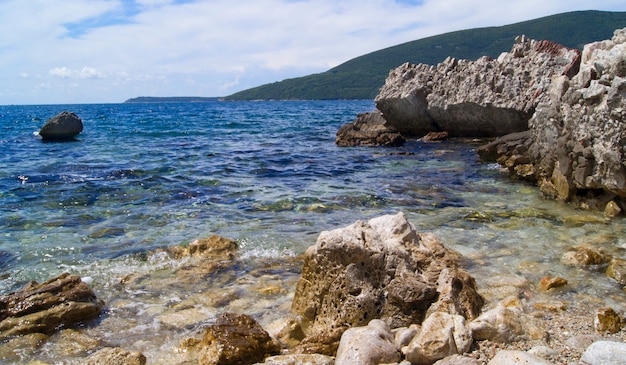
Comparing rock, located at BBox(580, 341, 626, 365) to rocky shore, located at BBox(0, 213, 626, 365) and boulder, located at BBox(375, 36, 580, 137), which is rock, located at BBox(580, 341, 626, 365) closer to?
rocky shore, located at BBox(0, 213, 626, 365)

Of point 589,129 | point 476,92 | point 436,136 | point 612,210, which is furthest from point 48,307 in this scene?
point 436,136

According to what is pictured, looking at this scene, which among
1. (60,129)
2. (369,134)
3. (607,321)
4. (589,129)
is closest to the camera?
(607,321)

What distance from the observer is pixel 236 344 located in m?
5.12

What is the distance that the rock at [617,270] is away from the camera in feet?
23.0

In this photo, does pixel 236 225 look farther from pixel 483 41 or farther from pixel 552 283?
pixel 483 41

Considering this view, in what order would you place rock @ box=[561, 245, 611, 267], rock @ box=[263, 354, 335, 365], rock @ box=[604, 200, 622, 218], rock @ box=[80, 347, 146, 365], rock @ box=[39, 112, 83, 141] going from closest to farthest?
1. rock @ box=[263, 354, 335, 365]
2. rock @ box=[80, 347, 146, 365]
3. rock @ box=[561, 245, 611, 267]
4. rock @ box=[604, 200, 622, 218]
5. rock @ box=[39, 112, 83, 141]

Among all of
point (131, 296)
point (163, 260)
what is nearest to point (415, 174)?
point (163, 260)

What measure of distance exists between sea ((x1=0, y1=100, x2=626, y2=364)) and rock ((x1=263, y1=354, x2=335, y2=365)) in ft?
3.79

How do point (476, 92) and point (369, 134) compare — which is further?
point (369, 134)

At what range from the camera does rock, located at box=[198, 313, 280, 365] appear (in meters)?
5.02

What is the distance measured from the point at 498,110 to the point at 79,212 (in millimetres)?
19456

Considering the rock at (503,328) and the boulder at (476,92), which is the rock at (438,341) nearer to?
the rock at (503,328)

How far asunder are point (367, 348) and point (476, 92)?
72.9ft

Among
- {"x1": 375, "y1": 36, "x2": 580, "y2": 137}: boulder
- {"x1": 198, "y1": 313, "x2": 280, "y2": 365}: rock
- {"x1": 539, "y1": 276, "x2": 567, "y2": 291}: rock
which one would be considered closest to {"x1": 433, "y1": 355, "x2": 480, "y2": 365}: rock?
{"x1": 198, "y1": 313, "x2": 280, "y2": 365}: rock
